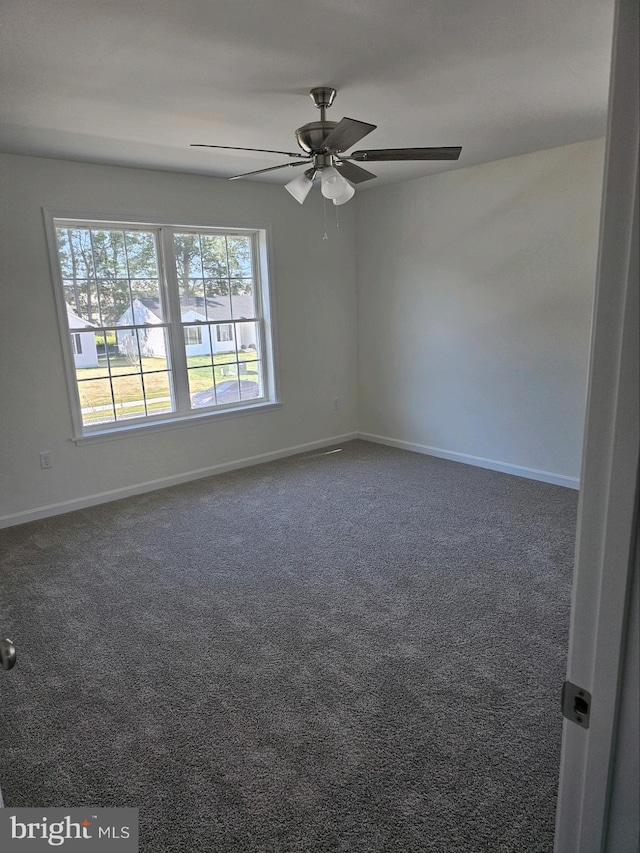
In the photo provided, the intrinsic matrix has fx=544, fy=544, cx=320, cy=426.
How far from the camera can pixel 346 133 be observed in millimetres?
2396

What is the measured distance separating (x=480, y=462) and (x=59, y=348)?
3683 millimetres

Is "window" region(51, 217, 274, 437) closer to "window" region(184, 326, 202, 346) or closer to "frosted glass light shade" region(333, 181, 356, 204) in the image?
"window" region(184, 326, 202, 346)

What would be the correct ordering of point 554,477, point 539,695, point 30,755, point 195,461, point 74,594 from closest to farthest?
point 30,755 → point 539,695 → point 74,594 → point 554,477 → point 195,461

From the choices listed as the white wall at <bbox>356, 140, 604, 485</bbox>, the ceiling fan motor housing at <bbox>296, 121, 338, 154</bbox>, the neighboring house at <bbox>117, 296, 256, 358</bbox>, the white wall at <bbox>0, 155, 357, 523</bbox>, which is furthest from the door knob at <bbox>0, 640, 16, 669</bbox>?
the white wall at <bbox>356, 140, 604, 485</bbox>

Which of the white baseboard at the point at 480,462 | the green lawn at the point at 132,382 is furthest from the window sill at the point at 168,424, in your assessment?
the white baseboard at the point at 480,462

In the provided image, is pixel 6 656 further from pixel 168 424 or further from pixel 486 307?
pixel 486 307

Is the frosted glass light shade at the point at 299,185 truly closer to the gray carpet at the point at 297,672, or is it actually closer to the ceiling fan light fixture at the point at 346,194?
the ceiling fan light fixture at the point at 346,194

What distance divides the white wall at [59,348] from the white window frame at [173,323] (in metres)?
0.06

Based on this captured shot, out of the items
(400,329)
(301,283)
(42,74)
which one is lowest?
(400,329)

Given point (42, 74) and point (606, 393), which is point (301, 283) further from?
point (606, 393)

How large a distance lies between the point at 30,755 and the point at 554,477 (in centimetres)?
401

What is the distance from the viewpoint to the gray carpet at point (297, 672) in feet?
5.70

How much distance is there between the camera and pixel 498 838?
5.32ft

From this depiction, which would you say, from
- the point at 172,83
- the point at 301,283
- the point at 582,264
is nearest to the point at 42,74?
the point at 172,83
